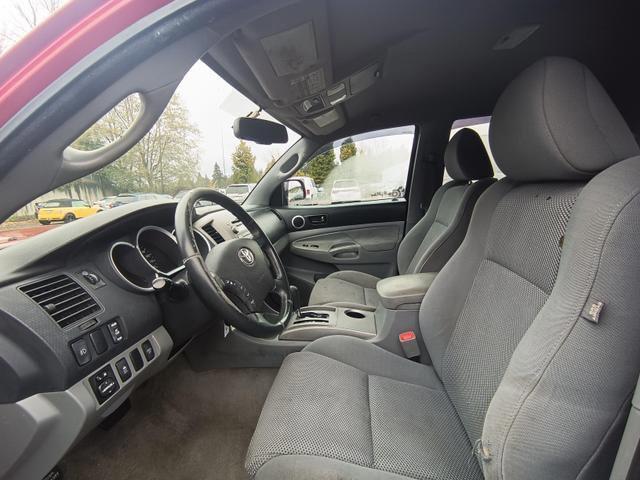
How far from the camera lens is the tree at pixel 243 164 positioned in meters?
2.03

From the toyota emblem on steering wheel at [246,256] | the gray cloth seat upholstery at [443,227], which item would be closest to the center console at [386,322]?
the gray cloth seat upholstery at [443,227]

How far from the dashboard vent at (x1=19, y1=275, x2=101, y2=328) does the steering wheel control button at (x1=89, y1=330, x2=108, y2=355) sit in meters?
0.06

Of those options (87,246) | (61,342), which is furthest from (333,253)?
(61,342)

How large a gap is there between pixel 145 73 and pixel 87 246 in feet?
2.54

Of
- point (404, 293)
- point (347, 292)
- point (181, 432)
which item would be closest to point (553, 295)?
point (404, 293)

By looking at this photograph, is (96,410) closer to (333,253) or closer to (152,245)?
(152,245)

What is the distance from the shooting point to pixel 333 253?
2.65m

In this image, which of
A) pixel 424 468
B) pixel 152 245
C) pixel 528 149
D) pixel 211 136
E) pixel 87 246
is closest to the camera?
pixel 424 468

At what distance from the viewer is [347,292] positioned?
1.98 metres

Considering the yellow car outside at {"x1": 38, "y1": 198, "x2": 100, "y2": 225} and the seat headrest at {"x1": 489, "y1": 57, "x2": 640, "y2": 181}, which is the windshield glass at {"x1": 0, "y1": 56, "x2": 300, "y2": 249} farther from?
the seat headrest at {"x1": 489, "y1": 57, "x2": 640, "y2": 181}

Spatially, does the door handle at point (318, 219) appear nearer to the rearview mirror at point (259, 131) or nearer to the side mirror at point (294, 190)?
the side mirror at point (294, 190)

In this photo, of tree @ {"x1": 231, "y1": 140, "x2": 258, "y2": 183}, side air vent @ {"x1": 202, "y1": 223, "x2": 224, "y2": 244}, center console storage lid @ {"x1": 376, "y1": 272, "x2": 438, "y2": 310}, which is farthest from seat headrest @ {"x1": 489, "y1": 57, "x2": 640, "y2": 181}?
tree @ {"x1": 231, "y1": 140, "x2": 258, "y2": 183}

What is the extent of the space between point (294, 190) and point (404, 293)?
1622mm

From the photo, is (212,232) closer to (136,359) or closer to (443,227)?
(136,359)
